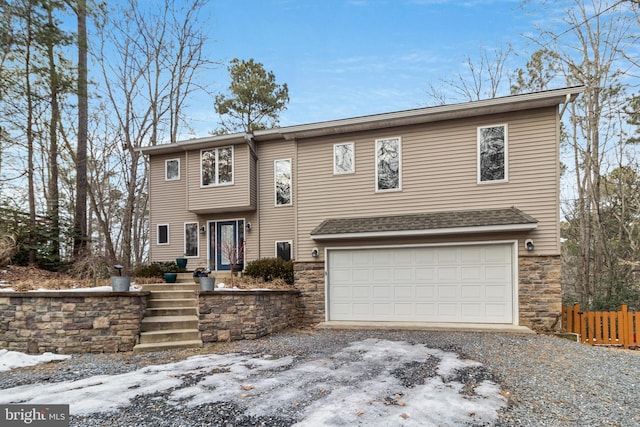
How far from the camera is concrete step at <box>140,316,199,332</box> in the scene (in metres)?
7.46

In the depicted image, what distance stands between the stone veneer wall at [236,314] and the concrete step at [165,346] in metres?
0.26

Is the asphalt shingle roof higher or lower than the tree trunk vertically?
lower

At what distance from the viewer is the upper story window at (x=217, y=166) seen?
12.5 m

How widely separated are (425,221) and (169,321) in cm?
627

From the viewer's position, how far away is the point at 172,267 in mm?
12406

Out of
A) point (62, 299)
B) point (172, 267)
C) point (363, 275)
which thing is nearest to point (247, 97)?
point (172, 267)

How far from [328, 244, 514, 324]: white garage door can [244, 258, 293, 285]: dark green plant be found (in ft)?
4.37

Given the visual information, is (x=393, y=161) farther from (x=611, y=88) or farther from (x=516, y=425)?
(x=611, y=88)

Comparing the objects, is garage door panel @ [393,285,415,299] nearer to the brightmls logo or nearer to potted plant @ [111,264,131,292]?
potted plant @ [111,264,131,292]

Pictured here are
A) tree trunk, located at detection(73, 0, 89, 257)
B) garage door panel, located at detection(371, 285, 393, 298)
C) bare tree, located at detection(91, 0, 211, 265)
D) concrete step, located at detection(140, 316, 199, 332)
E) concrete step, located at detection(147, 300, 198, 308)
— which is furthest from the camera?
bare tree, located at detection(91, 0, 211, 265)

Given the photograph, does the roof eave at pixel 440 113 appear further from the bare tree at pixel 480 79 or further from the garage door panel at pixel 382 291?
the bare tree at pixel 480 79

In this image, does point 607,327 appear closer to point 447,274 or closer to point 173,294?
point 447,274

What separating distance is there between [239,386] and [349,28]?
12.4m

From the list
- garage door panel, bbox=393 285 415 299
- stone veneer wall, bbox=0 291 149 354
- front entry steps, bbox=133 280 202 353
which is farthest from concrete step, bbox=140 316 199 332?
garage door panel, bbox=393 285 415 299
